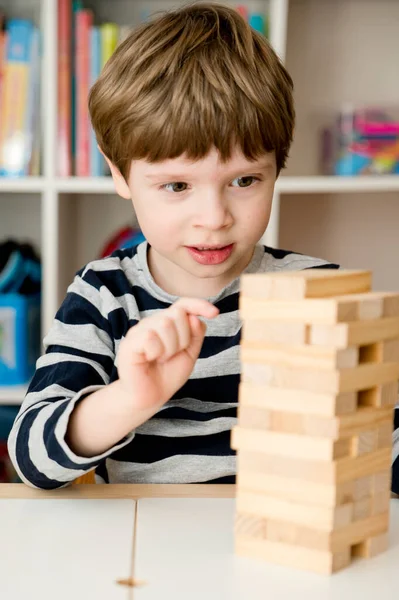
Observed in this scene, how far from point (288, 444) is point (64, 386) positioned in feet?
1.36

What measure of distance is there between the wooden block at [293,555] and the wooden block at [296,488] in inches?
1.5

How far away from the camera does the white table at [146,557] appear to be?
23.0 inches

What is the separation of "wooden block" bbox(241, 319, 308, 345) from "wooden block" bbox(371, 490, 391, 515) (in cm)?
15

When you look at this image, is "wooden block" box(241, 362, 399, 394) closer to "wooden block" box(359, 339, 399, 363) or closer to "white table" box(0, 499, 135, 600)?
"wooden block" box(359, 339, 399, 363)

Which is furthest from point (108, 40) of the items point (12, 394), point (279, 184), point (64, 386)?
point (64, 386)

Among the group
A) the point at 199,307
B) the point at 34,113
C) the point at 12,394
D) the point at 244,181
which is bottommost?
the point at 12,394

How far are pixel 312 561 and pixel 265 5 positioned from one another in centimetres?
184

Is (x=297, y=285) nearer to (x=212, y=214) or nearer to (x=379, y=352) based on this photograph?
(x=379, y=352)

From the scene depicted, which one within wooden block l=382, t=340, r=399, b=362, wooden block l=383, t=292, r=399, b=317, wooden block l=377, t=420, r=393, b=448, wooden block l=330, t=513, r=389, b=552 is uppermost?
wooden block l=383, t=292, r=399, b=317

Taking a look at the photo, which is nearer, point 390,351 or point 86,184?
point 390,351

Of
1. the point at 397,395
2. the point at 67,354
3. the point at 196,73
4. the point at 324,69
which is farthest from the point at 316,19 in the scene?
the point at 397,395

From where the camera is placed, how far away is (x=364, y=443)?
64 cm

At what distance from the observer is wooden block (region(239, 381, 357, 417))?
602 mm

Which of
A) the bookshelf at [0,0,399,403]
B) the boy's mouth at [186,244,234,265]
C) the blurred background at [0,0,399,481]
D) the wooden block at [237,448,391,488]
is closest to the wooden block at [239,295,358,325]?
the wooden block at [237,448,391,488]
